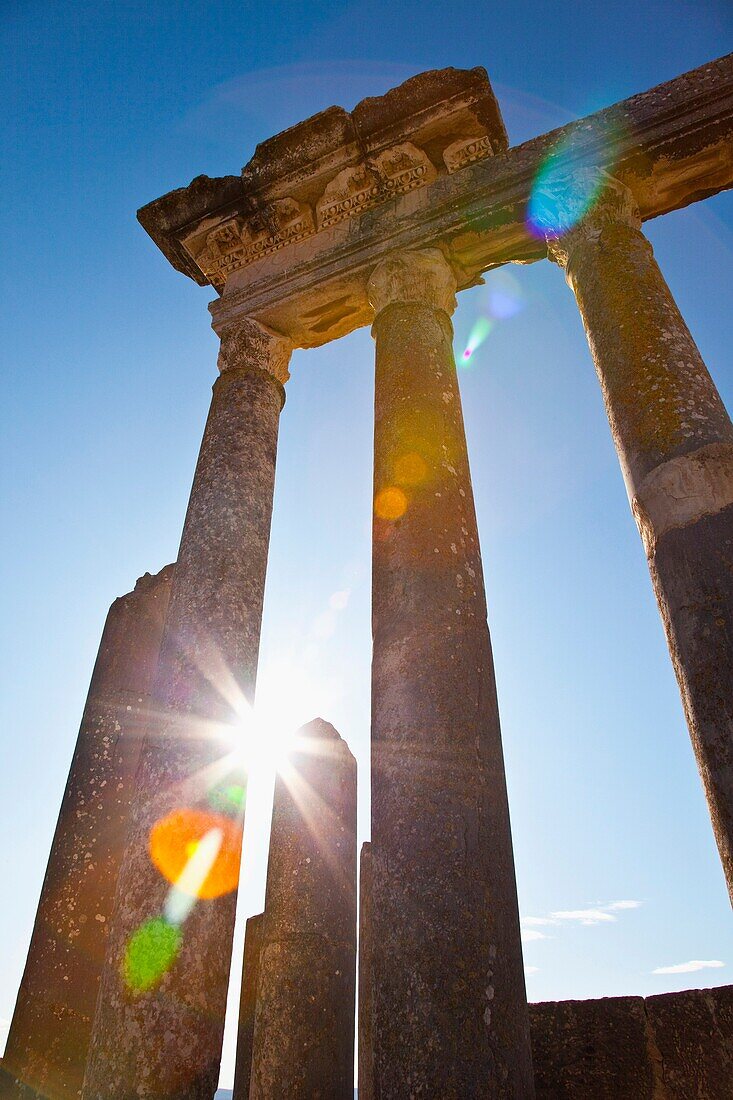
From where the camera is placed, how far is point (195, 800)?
5.83 m

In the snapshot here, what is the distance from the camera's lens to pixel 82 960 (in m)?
6.66

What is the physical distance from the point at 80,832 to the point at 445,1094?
16.2ft

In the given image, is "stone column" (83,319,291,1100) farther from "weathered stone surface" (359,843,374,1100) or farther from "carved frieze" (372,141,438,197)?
"carved frieze" (372,141,438,197)

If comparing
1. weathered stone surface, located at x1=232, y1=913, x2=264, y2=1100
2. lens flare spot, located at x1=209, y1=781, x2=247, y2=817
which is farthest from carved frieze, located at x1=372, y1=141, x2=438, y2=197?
weathered stone surface, located at x1=232, y1=913, x2=264, y2=1100

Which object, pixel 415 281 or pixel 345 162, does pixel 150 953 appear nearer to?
pixel 415 281

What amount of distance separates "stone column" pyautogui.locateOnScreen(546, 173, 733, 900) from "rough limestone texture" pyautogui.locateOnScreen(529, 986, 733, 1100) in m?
2.30

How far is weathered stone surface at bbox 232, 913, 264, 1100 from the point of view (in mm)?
7285

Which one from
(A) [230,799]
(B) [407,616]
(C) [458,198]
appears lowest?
(A) [230,799]

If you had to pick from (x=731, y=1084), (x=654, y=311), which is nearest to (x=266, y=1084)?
(x=731, y=1084)

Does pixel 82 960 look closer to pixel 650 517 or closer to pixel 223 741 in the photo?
pixel 223 741

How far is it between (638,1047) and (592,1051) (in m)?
0.35

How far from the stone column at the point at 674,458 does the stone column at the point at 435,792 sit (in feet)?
4.33

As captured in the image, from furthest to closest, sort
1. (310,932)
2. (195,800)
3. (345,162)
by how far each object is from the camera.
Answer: (345,162) → (310,932) → (195,800)

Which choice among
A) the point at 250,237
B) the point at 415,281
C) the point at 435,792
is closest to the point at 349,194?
the point at 250,237
